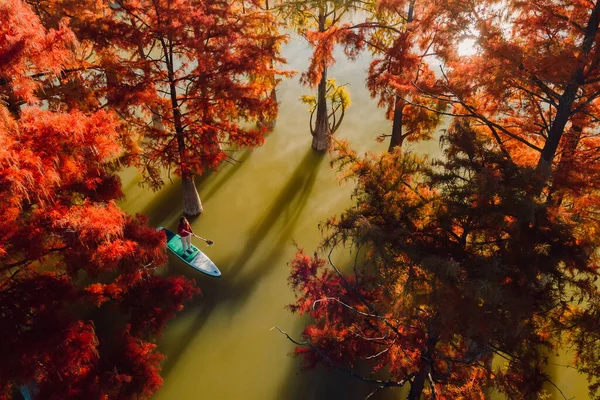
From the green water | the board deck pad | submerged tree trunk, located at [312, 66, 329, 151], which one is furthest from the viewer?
submerged tree trunk, located at [312, 66, 329, 151]

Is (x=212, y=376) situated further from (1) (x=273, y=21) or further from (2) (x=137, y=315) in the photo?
(1) (x=273, y=21)

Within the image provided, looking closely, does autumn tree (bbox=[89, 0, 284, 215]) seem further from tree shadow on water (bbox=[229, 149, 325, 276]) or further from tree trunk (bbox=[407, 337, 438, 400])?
tree trunk (bbox=[407, 337, 438, 400])

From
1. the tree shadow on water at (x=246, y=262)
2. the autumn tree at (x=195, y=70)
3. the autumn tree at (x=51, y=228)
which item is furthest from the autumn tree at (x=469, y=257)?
the tree shadow on water at (x=246, y=262)

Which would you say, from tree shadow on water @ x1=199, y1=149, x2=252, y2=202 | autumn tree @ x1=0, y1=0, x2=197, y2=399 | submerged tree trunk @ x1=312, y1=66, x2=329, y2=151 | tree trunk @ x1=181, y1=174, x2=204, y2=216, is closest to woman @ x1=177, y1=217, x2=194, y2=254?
tree trunk @ x1=181, y1=174, x2=204, y2=216

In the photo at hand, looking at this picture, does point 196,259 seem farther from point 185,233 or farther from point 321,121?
point 321,121

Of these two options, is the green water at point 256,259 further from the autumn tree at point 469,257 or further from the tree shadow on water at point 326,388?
the autumn tree at point 469,257

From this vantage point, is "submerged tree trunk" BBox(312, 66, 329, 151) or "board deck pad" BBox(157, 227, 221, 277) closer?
"board deck pad" BBox(157, 227, 221, 277)
